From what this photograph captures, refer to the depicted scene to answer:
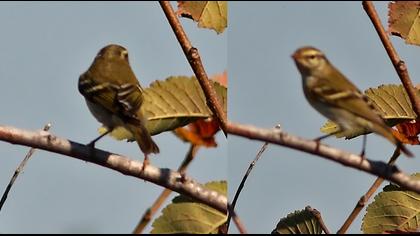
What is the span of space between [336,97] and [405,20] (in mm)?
182

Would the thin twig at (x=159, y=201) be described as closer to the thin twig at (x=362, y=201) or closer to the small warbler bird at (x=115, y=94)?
the small warbler bird at (x=115, y=94)

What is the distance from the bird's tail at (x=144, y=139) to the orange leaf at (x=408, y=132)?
0.24 meters

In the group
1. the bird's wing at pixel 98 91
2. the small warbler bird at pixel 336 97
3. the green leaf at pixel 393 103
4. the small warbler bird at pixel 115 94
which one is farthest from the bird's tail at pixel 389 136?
the bird's wing at pixel 98 91

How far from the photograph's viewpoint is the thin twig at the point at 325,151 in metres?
0.43

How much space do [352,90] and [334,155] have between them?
0.16 m

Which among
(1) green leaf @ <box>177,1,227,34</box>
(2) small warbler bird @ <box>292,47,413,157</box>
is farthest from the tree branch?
(1) green leaf @ <box>177,1,227,34</box>

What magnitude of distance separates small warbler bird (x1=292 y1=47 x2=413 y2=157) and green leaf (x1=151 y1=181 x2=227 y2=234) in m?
0.14

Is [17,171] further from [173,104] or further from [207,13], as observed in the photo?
[207,13]

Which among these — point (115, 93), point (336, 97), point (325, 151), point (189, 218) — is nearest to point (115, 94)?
point (115, 93)

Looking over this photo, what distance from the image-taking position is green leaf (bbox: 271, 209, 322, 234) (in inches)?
23.5

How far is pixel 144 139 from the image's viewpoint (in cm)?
70

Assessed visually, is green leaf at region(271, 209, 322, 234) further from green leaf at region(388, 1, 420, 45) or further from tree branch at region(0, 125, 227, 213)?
green leaf at region(388, 1, 420, 45)

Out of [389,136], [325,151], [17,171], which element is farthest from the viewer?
[17,171]

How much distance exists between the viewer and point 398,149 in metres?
0.61
